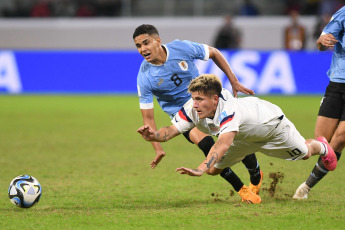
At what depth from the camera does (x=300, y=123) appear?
13891 mm

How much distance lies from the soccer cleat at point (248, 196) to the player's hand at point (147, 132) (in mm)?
1431

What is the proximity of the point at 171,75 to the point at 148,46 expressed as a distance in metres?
0.45

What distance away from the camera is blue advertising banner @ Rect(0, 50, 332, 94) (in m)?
19.3

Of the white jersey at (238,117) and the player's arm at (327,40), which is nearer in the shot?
the white jersey at (238,117)

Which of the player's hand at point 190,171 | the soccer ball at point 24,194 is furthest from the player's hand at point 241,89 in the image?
the soccer ball at point 24,194

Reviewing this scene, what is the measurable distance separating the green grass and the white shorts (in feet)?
1.82

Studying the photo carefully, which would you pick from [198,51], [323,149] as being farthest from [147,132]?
[323,149]

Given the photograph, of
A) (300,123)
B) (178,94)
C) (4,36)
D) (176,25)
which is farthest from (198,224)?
(4,36)

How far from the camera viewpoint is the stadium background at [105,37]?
2034 cm

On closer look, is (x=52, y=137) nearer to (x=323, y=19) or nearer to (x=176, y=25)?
(x=323, y=19)

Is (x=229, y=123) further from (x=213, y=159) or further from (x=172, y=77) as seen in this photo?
(x=172, y=77)

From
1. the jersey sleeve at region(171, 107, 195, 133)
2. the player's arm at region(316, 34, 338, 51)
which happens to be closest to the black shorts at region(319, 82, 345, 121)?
the player's arm at region(316, 34, 338, 51)

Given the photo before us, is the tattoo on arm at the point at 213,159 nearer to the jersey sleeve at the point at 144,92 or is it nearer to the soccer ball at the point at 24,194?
the jersey sleeve at the point at 144,92

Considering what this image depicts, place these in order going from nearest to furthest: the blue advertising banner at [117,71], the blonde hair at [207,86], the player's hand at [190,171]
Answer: the player's hand at [190,171] < the blonde hair at [207,86] < the blue advertising banner at [117,71]
